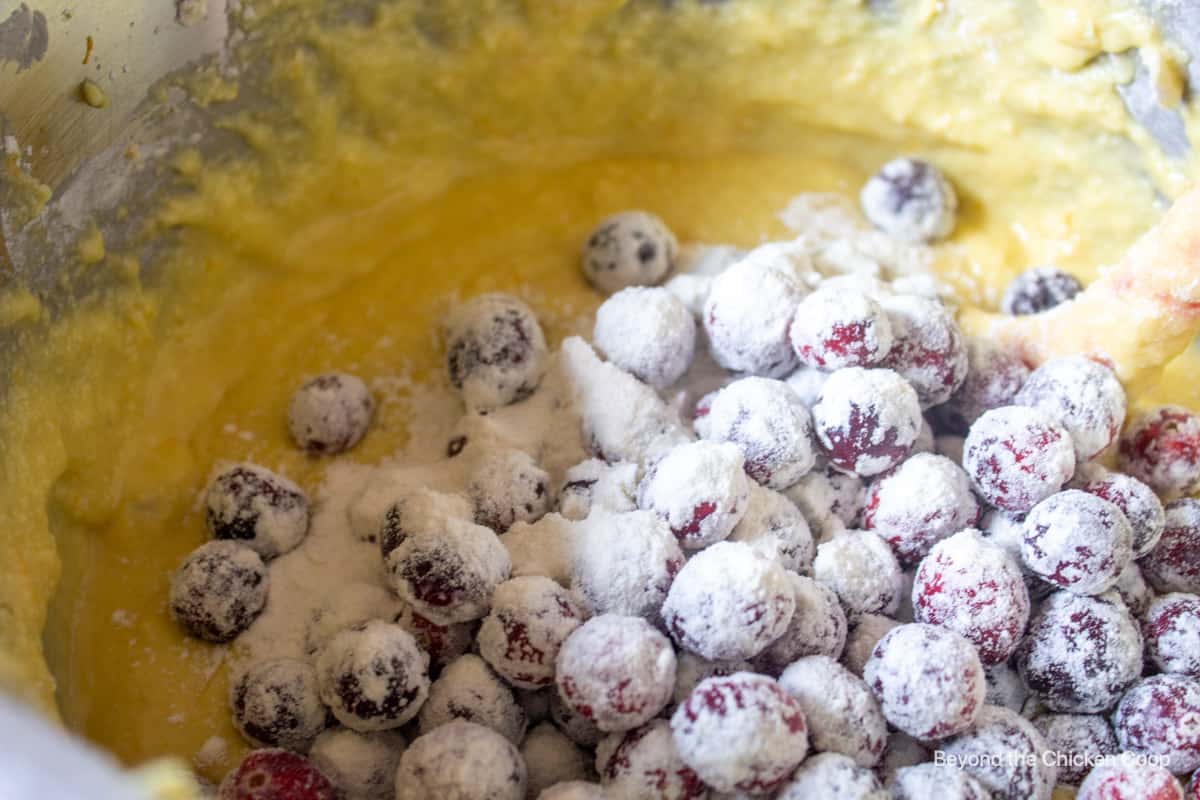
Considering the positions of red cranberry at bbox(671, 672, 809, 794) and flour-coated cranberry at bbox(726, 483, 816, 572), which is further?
flour-coated cranberry at bbox(726, 483, 816, 572)

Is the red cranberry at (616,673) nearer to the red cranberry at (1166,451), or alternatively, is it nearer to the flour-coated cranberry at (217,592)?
the flour-coated cranberry at (217,592)

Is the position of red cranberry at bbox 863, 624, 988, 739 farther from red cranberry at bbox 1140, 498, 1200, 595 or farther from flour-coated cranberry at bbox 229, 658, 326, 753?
flour-coated cranberry at bbox 229, 658, 326, 753

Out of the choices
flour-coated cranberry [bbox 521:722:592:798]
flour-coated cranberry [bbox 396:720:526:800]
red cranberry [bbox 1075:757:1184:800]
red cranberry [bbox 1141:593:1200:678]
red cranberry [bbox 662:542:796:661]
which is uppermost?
red cranberry [bbox 662:542:796:661]

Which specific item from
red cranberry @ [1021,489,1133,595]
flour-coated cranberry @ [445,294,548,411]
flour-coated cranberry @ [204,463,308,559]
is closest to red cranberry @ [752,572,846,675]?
red cranberry @ [1021,489,1133,595]

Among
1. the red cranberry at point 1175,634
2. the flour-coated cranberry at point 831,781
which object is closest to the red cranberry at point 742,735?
the flour-coated cranberry at point 831,781

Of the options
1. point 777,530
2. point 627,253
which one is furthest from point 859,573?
point 627,253

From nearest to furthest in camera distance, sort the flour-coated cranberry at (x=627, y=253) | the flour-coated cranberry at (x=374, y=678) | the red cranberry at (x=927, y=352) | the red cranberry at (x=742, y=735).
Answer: the red cranberry at (x=742, y=735)
the flour-coated cranberry at (x=374, y=678)
the red cranberry at (x=927, y=352)
the flour-coated cranberry at (x=627, y=253)

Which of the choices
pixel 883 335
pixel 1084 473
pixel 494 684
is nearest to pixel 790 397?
pixel 883 335
